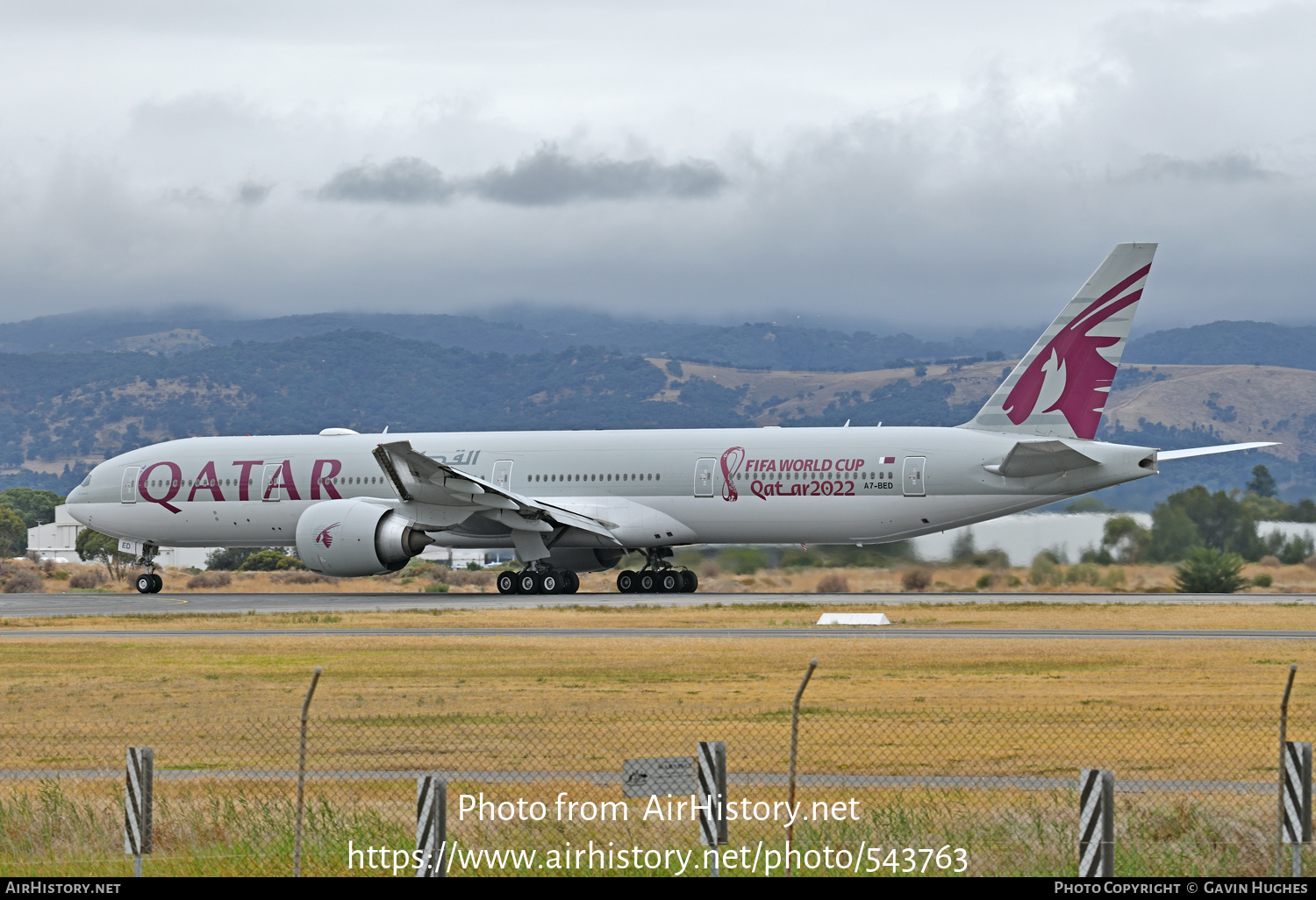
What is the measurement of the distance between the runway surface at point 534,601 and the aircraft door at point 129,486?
Result: 342cm

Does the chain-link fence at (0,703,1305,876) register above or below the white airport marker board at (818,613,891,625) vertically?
below

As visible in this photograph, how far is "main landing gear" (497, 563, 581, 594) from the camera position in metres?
43.6

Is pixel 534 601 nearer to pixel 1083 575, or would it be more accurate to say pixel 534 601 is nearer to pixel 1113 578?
pixel 1083 575

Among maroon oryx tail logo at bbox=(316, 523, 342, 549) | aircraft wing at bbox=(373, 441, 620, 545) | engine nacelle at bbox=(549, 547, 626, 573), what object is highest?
aircraft wing at bbox=(373, 441, 620, 545)

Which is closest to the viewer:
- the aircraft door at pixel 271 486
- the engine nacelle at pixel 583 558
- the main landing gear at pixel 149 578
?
the engine nacelle at pixel 583 558

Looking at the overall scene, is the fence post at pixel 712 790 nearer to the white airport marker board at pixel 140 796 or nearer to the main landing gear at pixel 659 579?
the white airport marker board at pixel 140 796

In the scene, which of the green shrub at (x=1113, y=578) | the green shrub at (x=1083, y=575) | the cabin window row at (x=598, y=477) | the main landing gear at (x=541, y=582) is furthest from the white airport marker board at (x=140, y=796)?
the green shrub at (x=1113, y=578)

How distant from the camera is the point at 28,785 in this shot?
1509 centimetres

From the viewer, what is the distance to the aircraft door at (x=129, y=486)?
158ft

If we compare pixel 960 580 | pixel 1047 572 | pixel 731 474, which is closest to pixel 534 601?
pixel 731 474

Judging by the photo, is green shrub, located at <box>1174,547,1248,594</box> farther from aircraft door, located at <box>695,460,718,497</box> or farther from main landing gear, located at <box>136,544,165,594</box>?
main landing gear, located at <box>136,544,165,594</box>

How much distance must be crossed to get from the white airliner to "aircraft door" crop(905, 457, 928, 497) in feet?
0.22

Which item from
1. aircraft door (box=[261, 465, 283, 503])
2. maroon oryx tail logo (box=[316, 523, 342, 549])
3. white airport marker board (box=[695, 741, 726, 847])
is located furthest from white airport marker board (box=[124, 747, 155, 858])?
aircraft door (box=[261, 465, 283, 503])
